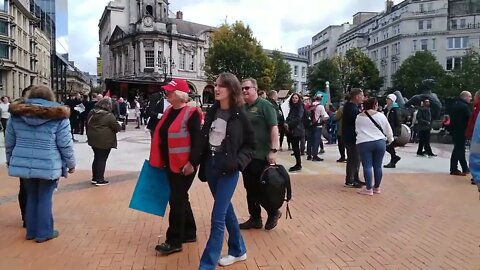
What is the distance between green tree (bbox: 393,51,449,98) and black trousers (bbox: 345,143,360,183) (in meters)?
59.3

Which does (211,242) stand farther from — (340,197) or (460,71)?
(460,71)

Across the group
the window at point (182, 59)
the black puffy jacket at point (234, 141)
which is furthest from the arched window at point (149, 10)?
the black puffy jacket at point (234, 141)

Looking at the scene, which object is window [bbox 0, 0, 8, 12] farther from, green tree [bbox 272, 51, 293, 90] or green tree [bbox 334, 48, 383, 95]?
green tree [bbox 334, 48, 383, 95]

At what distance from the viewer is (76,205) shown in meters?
7.07

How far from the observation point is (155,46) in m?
70.4

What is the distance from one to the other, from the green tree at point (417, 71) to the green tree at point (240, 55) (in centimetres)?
2436

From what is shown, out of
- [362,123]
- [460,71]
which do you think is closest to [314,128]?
[362,123]

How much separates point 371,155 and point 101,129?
485 cm

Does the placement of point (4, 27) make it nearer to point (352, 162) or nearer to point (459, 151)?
point (352, 162)

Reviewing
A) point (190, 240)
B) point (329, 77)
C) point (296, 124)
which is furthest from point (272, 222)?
point (329, 77)

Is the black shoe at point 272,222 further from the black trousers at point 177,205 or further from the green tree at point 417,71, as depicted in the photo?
the green tree at point 417,71

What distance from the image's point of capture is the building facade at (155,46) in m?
70.1

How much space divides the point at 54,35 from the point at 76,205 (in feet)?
401

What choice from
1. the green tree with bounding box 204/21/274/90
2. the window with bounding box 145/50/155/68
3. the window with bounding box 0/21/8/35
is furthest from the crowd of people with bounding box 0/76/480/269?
the window with bounding box 0/21/8/35
